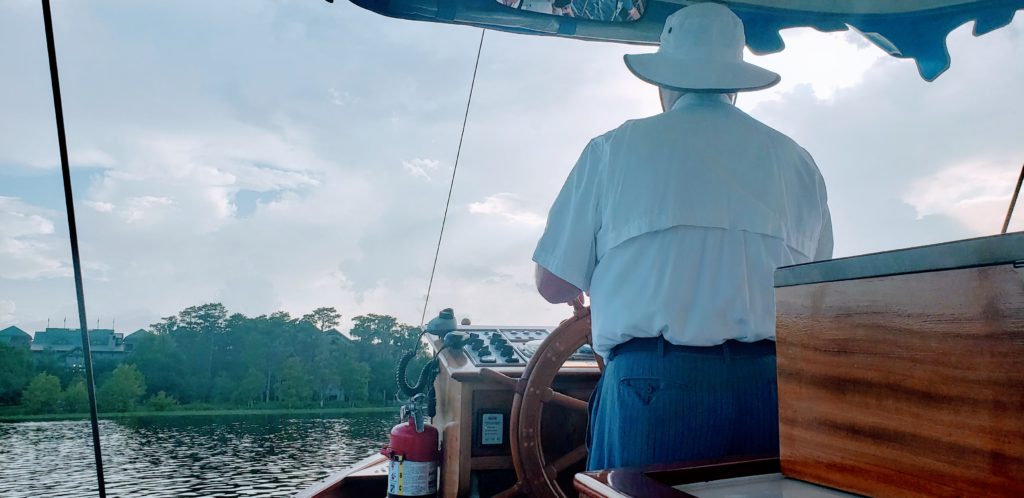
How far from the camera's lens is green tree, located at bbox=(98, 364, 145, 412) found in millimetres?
53844

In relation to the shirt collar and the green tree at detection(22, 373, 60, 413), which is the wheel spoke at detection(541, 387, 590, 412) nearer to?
the shirt collar

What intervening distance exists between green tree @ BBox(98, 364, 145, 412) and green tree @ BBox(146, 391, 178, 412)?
3.92 feet

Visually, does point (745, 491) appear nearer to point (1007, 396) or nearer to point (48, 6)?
point (1007, 396)

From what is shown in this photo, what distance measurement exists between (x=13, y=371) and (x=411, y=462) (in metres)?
62.5

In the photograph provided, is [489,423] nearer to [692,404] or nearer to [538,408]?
[538,408]

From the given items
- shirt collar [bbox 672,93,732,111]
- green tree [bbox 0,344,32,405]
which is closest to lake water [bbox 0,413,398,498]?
green tree [bbox 0,344,32,405]

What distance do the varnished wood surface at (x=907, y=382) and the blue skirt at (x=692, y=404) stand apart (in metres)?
0.47

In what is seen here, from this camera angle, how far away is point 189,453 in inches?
1906

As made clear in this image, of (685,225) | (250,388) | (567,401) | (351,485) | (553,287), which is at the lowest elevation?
(250,388)

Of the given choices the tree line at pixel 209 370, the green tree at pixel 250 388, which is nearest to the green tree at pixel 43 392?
the tree line at pixel 209 370

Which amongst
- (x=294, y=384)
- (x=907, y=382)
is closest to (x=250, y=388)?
(x=294, y=384)

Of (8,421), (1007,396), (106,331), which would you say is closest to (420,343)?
(1007,396)

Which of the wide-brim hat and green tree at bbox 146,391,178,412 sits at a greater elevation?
the wide-brim hat

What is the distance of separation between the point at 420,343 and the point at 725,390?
1707 millimetres
